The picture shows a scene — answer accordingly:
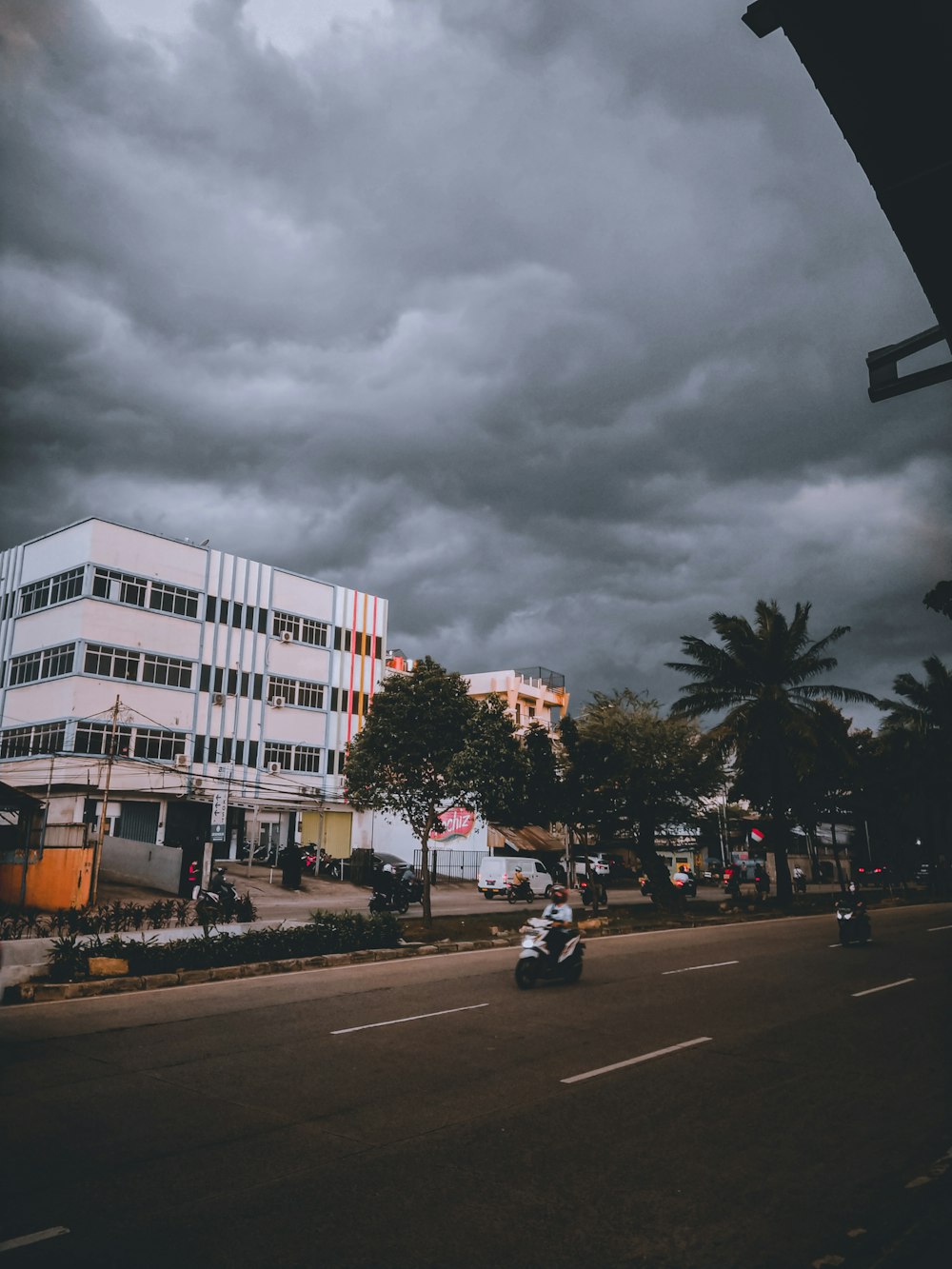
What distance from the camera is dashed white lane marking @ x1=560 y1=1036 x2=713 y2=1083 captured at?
7941mm

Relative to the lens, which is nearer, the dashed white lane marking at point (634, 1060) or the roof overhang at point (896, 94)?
the roof overhang at point (896, 94)

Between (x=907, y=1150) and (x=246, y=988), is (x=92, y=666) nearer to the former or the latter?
(x=246, y=988)

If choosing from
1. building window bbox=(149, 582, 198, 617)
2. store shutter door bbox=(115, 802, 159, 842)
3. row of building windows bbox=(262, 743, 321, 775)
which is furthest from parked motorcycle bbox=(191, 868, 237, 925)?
row of building windows bbox=(262, 743, 321, 775)

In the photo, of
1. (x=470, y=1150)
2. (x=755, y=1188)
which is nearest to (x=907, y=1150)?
(x=755, y=1188)

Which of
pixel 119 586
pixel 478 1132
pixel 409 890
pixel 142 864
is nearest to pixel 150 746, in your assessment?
pixel 119 586

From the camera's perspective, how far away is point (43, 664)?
4534 cm

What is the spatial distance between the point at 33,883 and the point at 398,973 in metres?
16.5

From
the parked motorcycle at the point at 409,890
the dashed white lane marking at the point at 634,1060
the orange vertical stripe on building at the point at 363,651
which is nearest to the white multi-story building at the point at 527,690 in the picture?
the orange vertical stripe on building at the point at 363,651

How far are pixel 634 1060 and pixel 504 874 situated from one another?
104 feet

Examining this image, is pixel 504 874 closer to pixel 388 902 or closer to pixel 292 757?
pixel 388 902

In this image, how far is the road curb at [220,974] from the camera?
1250 centimetres

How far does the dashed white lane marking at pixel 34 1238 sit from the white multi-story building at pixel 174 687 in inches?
1327

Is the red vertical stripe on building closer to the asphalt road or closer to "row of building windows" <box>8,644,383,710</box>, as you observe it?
"row of building windows" <box>8,644,383,710</box>

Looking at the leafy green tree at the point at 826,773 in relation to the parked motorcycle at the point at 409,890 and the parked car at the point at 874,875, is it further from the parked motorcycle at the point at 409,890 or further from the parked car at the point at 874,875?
the parked motorcycle at the point at 409,890
